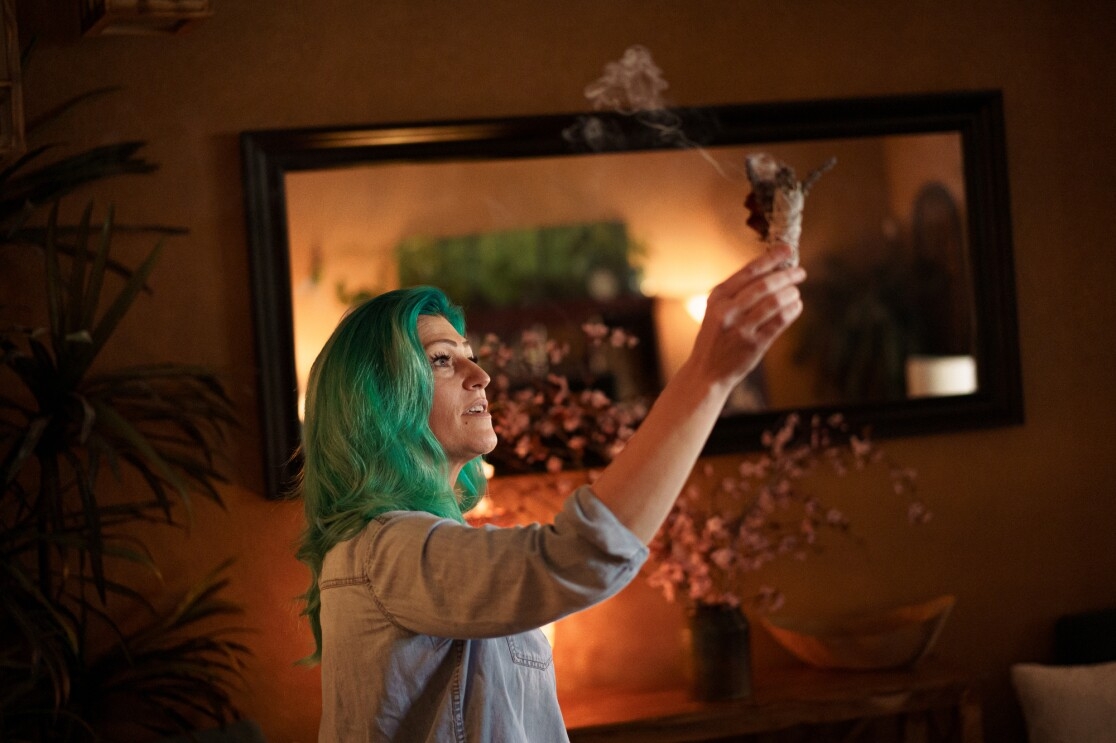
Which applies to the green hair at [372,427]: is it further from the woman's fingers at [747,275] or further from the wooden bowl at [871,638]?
the wooden bowl at [871,638]

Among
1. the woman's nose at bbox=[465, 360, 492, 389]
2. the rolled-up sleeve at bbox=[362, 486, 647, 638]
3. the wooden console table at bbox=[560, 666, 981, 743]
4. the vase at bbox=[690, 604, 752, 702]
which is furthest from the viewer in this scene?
the vase at bbox=[690, 604, 752, 702]

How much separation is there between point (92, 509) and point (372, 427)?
1391 millimetres

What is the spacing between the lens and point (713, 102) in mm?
3385

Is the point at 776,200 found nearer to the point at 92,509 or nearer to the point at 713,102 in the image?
the point at 92,509

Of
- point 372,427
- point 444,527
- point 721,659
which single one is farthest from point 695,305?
point 444,527

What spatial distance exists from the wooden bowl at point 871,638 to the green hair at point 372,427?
184cm

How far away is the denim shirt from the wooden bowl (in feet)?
5.93

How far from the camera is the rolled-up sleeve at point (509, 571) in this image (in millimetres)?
1139

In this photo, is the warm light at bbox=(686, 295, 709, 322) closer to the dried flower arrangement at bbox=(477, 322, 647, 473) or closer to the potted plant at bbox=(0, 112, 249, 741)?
the dried flower arrangement at bbox=(477, 322, 647, 473)

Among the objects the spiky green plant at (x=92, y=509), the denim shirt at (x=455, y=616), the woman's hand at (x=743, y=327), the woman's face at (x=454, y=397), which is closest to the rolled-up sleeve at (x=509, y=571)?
the denim shirt at (x=455, y=616)

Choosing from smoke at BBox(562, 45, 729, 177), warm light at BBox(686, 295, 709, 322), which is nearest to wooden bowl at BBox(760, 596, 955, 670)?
warm light at BBox(686, 295, 709, 322)

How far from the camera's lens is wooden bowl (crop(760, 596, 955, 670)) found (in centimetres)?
314

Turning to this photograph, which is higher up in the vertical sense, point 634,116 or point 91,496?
point 634,116

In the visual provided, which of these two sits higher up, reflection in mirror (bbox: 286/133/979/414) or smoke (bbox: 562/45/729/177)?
smoke (bbox: 562/45/729/177)
